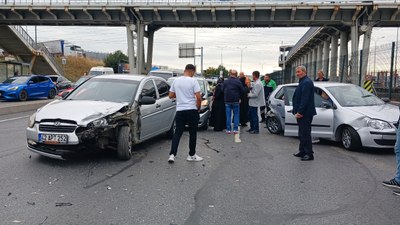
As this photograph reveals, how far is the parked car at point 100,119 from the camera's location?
6.39 m

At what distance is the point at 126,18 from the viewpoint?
127 feet

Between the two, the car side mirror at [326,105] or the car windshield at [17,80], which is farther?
the car windshield at [17,80]

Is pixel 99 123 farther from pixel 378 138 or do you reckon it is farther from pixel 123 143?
pixel 378 138

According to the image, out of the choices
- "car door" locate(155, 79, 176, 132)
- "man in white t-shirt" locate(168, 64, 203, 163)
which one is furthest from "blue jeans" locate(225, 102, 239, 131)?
"man in white t-shirt" locate(168, 64, 203, 163)

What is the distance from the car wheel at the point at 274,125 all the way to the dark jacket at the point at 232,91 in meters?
1.27

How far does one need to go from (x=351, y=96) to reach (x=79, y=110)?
6.29m

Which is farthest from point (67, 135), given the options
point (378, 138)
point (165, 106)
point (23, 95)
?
point (23, 95)

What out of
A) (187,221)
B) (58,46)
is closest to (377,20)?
(187,221)

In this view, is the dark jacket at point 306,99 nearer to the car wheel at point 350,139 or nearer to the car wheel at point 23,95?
the car wheel at point 350,139

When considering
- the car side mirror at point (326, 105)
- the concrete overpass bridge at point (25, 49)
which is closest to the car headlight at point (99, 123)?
the car side mirror at point (326, 105)

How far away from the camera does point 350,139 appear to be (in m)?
8.42

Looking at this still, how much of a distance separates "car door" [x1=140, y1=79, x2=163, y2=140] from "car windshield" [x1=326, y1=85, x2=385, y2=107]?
4225 mm

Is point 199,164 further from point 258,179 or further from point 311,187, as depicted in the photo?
point 311,187

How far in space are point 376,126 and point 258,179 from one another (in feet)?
11.3
